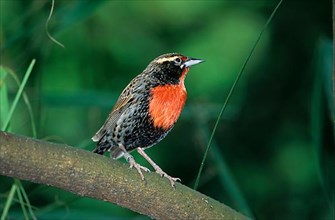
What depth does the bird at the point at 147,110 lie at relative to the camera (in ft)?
10.5

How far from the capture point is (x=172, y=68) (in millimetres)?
3445

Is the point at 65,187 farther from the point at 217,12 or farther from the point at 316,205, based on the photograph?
the point at 217,12

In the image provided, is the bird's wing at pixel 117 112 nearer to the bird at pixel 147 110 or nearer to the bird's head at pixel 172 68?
the bird at pixel 147 110

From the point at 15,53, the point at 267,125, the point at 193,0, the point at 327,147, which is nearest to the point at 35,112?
the point at 15,53

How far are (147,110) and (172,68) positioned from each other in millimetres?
211

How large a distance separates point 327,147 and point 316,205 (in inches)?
13.7

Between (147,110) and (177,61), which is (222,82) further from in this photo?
(147,110)

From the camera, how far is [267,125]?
5.73 m

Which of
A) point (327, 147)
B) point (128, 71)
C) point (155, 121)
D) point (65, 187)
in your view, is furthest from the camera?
point (128, 71)

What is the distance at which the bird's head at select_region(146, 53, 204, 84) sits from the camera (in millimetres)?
3393

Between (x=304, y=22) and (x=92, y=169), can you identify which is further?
(x=304, y=22)

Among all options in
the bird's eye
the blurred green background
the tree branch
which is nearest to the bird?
the bird's eye

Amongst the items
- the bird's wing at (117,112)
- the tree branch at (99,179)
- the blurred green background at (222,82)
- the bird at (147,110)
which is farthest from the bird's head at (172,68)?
the blurred green background at (222,82)

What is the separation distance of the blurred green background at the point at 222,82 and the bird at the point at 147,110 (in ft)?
3.78
